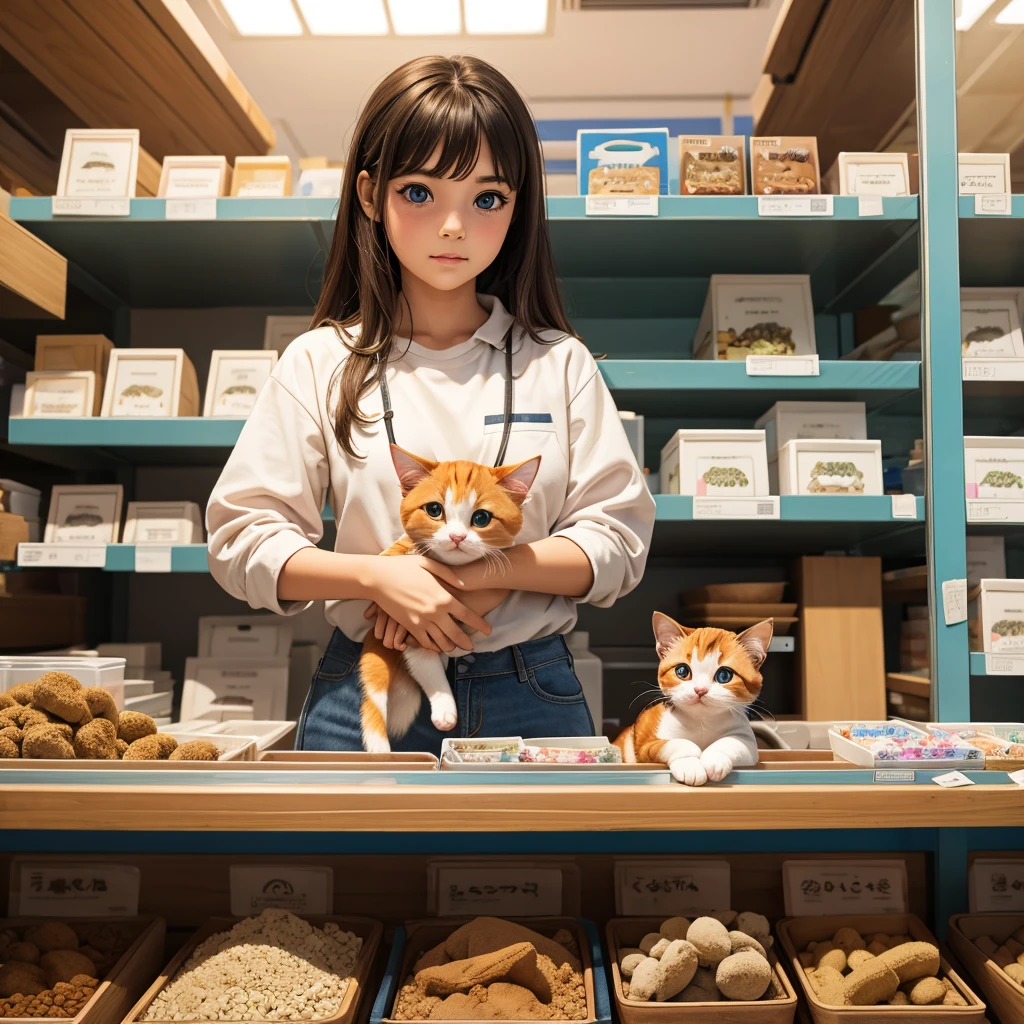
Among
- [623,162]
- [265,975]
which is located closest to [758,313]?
[623,162]

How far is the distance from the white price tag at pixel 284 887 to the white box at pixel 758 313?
5.03 feet

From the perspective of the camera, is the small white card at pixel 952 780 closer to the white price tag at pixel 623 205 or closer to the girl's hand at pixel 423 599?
the girl's hand at pixel 423 599

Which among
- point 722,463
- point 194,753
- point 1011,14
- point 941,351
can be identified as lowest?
point 194,753

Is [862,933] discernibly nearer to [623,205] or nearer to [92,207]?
[623,205]

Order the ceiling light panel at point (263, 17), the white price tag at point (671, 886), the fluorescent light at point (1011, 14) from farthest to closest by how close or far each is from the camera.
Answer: the ceiling light panel at point (263, 17) → the fluorescent light at point (1011, 14) → the white price tag at point (671, 886)

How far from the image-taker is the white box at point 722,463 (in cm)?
208

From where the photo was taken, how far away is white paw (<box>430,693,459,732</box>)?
123 centimetres

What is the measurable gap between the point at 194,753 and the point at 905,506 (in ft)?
5.03

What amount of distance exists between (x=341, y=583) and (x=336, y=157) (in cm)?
465

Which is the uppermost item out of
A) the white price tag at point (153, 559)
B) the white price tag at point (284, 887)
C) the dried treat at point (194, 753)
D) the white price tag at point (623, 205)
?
the white price tag at point (623, 205)

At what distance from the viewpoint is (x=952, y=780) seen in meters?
1.19

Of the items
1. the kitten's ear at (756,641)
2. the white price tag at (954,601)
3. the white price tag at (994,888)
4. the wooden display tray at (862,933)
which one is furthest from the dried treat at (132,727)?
the white price tag at (954,601)

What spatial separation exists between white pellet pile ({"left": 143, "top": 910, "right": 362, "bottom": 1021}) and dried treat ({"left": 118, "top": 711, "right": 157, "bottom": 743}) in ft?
1.01

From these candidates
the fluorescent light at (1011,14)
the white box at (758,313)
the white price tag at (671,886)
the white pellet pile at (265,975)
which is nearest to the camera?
the white pellet pile at (265,975)
